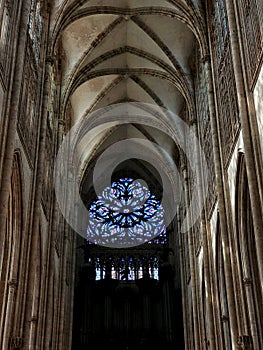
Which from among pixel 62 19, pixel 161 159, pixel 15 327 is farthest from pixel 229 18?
pixel 161 159

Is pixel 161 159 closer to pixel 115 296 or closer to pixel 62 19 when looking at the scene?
pixel 115 296

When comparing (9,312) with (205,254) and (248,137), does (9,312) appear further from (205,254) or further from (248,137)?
(205,254)

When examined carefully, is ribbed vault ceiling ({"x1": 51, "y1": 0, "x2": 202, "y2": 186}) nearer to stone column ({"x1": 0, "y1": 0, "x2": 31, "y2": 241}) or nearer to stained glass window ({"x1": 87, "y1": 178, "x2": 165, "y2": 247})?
stone column ({"x1": 0, "y1": 0, "x2": 31, "y2": 241})

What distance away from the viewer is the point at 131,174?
34781mm

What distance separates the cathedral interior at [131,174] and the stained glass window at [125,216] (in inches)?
3.3

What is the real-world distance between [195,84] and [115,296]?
11795mm

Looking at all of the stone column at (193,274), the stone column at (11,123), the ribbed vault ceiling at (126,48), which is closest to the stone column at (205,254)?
the stone column at (193,274)

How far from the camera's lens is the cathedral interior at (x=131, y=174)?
52.5 feet

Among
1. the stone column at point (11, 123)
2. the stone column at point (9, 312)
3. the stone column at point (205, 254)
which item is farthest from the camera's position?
the stone column at point (205, 254)

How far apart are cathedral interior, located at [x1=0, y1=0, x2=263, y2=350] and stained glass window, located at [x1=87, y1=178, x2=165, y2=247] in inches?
3.3

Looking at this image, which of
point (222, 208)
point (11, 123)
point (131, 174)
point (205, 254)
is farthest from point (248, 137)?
point (131, 174)

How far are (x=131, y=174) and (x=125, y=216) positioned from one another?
9.07 feet

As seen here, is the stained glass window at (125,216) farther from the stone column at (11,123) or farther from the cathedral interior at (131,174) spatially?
the stone column at (11,123)

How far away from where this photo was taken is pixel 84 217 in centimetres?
3297
